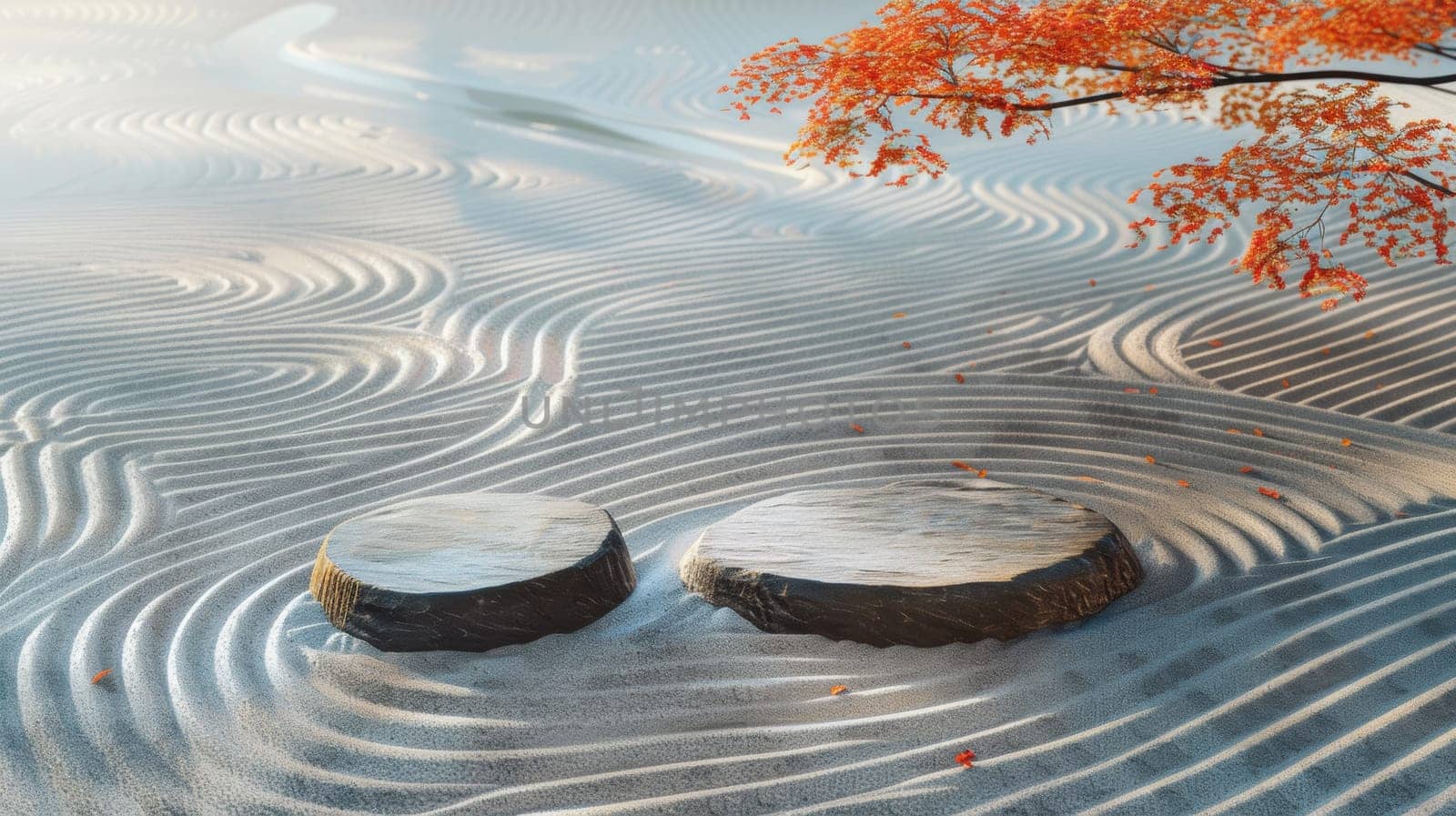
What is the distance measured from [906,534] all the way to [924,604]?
0.90 ft

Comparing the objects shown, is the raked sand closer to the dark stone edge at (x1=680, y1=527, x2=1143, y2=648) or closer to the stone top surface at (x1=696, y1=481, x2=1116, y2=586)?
the dark stone edge at (x1=680, y1=527, x2=1143, y2=648)

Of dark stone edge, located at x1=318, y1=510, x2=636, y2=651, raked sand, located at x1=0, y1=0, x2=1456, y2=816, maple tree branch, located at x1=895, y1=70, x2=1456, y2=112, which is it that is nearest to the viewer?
raked sand, located at x1=0, y1=0, x2=1456, y2=816

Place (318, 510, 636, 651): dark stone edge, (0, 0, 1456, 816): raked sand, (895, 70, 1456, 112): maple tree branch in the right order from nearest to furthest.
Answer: (0, 0, 1456, 816): raked sand < (318, 510, 636, 651): dark stone edge < (895, 70, 1456, 112): maple tree branch

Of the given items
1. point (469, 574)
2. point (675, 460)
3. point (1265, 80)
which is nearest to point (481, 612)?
Result: point (469, 574)

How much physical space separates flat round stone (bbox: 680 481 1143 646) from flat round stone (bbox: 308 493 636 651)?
284mm

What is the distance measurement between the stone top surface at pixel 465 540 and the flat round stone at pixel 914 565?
322mm

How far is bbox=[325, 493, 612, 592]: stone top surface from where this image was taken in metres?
2.70

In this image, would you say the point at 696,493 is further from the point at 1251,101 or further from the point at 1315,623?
the point at 1251,101

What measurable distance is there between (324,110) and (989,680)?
835cm

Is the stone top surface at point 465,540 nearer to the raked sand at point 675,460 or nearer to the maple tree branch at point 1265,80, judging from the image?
the raked sand at point 675,460

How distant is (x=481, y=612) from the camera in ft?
8.73

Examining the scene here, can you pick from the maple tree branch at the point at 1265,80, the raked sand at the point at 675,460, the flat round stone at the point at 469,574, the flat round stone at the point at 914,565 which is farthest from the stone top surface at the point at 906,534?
the maple tree branch at the point at 1265,80

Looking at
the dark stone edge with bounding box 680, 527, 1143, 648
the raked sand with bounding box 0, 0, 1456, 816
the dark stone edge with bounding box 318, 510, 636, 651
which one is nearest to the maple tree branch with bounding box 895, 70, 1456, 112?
the raked sand with bounding box 0, 0, 1456, 816

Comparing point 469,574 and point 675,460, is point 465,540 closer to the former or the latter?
point 469,574
